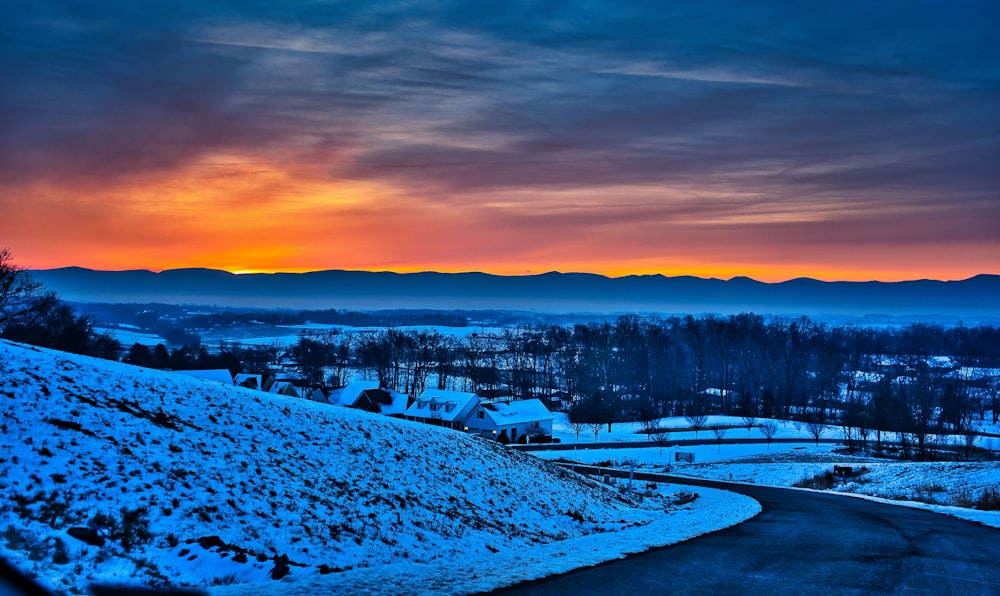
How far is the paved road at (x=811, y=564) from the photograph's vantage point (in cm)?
1029

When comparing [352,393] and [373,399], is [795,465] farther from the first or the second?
[352,393]

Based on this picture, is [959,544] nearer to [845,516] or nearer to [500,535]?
[845,516]

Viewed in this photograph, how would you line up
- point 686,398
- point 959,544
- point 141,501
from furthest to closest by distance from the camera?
point 686,398 → point 959,544 → point 141,501

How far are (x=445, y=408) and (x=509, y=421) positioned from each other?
339 inches

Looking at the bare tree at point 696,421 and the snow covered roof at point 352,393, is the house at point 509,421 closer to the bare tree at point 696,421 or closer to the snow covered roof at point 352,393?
the snow covered roof at point 352,393

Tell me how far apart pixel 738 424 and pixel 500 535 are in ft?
282

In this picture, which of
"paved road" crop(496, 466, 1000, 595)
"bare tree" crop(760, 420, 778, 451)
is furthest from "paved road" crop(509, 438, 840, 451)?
"paved road" crop(496, 466, 1000, 595)

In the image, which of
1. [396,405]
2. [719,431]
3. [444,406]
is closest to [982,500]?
[444,406]

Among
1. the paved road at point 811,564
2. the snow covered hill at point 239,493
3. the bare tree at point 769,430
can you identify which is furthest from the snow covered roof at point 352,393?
the paved road at point 811,564

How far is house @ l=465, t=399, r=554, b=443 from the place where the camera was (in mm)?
79500

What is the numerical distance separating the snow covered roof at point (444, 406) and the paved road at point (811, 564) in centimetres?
6356

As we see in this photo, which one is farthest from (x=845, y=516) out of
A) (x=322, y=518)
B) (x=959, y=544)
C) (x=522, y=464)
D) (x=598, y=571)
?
(x=322, y=518)

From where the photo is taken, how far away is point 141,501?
13.0 meters

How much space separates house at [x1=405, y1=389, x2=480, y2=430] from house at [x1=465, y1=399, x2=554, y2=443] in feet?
3.42
